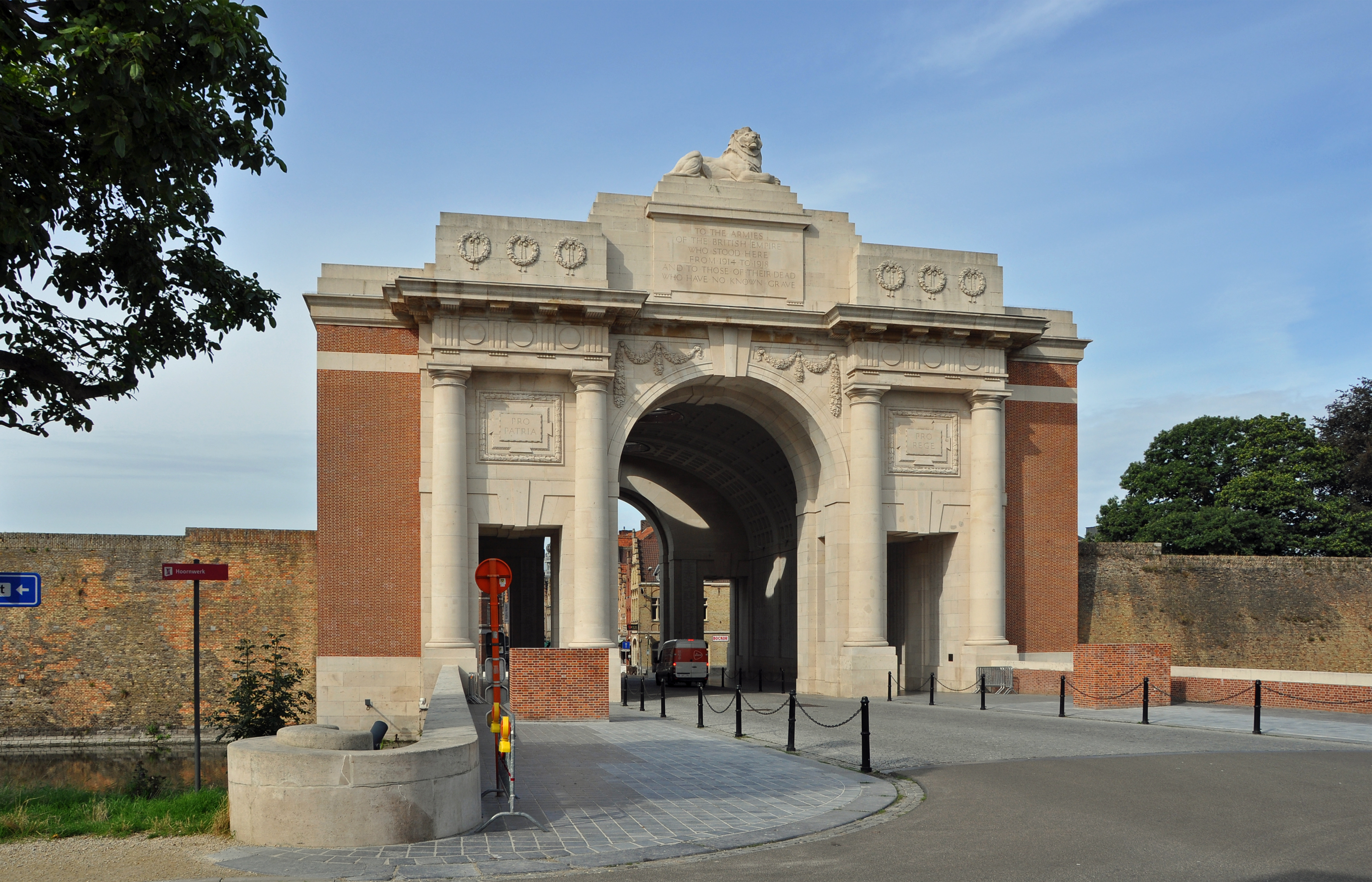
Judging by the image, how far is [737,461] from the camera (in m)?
39.9

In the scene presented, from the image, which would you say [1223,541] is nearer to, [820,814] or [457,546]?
[457,546]

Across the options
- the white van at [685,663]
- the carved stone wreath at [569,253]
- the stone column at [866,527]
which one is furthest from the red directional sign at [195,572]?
the white van at [685,663]

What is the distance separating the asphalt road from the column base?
1518 cm

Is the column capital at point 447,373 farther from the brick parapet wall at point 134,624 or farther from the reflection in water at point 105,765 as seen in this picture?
the reflection in water at point 105,765

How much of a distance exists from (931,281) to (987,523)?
664cm

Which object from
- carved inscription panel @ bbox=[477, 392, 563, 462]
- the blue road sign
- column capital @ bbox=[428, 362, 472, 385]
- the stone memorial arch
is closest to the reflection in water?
the stone memorial arch

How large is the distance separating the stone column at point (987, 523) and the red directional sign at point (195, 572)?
21331 mm

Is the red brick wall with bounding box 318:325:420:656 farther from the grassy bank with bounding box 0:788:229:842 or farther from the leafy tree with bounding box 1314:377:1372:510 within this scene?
the leafy tree with bounding box 1314:377:1372:510

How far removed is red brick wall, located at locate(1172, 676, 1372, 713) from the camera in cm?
2180

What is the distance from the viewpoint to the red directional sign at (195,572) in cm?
1310

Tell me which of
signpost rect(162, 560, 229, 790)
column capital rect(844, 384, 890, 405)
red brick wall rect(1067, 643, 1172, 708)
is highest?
column capital rect(844, 384, 890, 405)

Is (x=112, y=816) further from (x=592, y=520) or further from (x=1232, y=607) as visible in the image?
(x=1232, y=607)

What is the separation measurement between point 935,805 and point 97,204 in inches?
391

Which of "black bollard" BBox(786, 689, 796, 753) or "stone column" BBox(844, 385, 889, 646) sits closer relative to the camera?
"black bollard" BBox(786, 689, 796, 753)
